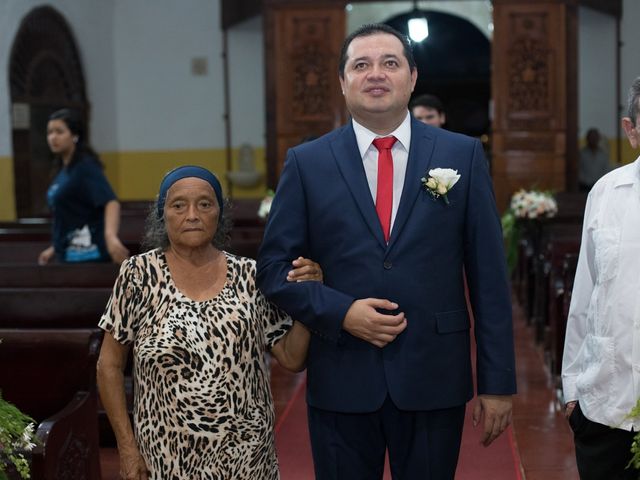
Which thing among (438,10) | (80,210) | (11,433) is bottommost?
(11,433)

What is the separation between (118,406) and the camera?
7.68 ft

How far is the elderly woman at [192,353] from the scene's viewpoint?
7.55ft

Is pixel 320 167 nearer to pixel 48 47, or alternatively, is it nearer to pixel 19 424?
pixel 19 424

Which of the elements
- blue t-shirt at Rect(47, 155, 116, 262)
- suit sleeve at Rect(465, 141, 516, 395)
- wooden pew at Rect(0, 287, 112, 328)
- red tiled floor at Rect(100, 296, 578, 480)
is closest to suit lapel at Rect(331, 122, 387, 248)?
suit sleeve at Rect(465, 141, 516, 395)

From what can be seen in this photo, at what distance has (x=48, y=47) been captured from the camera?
1151 centimetres

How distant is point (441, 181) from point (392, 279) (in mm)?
253

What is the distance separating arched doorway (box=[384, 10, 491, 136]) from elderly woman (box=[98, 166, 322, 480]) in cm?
1287

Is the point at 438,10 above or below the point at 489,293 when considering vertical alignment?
above

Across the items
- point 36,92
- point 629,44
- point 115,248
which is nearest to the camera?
point 115,248

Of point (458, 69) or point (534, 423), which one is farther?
point (458, 69)

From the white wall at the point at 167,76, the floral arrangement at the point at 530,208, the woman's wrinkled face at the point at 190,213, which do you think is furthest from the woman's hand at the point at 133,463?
the white wall at the point at 167,76

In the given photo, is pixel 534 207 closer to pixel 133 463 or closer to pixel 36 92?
pixel 133 463

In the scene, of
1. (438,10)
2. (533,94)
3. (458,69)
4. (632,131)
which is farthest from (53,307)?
(458,69)

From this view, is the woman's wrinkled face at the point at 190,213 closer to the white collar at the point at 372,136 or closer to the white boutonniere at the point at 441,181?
the white collar at the point at 372,136
